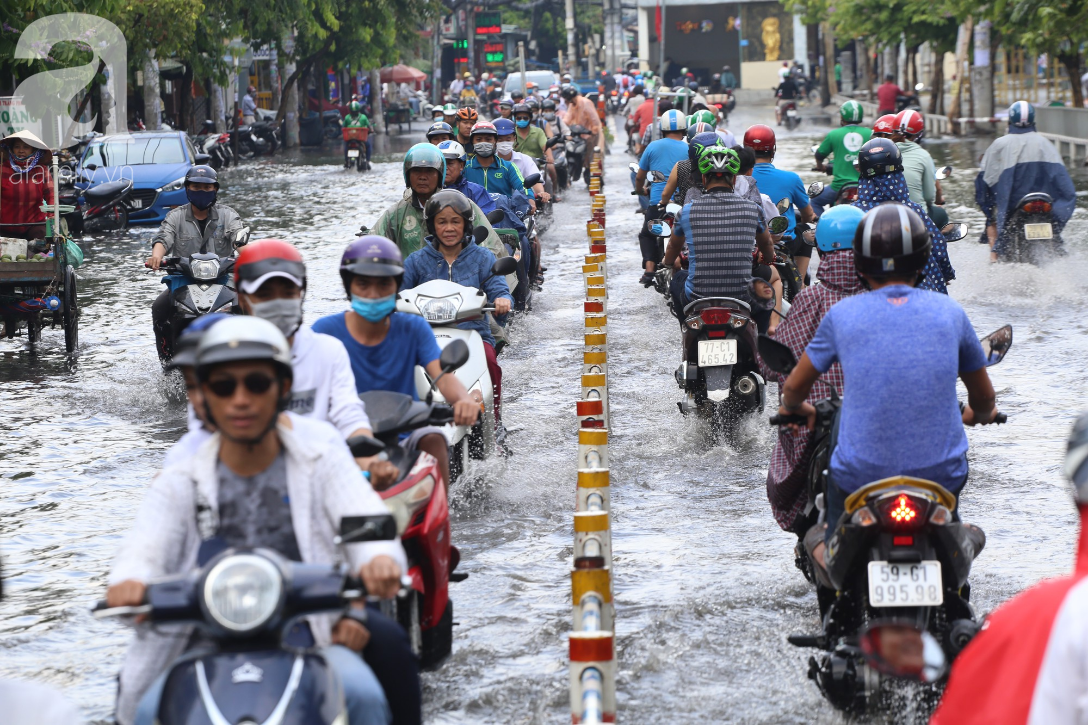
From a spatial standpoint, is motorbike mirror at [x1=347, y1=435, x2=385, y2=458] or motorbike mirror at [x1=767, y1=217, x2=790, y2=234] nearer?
motorbike mirror at [x1=347, y1=435, x2=385, y2=458]

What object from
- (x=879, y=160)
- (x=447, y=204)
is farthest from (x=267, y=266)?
(x=879, y=160)

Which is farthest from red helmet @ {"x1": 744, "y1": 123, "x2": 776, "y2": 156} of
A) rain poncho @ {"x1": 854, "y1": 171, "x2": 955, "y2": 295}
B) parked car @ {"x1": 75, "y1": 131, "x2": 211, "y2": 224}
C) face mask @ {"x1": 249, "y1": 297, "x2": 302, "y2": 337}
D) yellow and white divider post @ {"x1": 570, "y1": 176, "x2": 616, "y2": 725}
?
parked car @ {"x1": 75, "y1": 131, "x2": 211, "y2": 224}

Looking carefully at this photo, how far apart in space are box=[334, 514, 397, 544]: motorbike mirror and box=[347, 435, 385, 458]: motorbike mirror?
1161 mm

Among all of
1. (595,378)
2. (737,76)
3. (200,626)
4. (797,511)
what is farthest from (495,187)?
(737,76)

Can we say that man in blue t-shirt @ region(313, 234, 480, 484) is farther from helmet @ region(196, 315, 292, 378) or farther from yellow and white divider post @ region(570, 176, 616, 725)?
helmet @ region(196, 315, 292, 378)

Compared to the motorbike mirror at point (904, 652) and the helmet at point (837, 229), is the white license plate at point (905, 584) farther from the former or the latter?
the helmet at point (837, 229)

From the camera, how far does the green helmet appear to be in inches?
370

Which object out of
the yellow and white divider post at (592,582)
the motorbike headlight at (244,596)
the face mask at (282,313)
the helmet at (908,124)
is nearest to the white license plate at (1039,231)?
the helmet at (908,124)

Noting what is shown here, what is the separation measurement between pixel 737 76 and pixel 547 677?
79.7 m

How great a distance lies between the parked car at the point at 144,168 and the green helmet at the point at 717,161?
1551cm

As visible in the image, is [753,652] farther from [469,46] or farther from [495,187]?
[469,46]

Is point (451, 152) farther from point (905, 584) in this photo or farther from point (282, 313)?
point (905, 584)

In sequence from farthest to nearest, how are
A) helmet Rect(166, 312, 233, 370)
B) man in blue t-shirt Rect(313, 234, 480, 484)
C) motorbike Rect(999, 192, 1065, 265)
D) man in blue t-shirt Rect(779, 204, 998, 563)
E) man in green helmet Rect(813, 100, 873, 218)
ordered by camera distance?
motorbike Rect(999, 192, 1065, 265) → man in green helmet Rect(813, 100, 873, 218) → man in blue t-shirt Rect(313, 234, 480, 484) → man in blue t-shirt Rect(779, 204, 998, 563) → helmet Rect(166, 312, 233, 370)

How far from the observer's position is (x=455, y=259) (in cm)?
887
